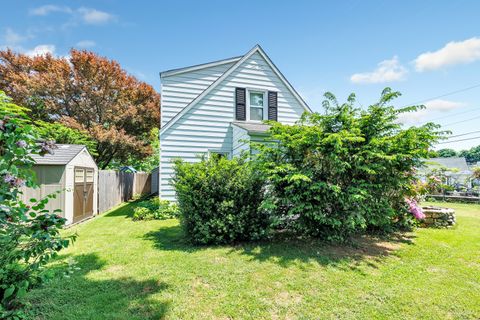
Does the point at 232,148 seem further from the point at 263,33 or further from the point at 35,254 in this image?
the point at 35,254

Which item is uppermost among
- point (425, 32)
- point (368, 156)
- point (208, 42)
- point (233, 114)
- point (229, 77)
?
point (208, 42)

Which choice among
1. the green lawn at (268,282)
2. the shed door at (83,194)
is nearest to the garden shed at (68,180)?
the shed door at (83,194)

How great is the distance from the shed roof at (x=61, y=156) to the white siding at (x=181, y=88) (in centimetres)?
341

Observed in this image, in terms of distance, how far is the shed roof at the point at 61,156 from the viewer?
7566 mm

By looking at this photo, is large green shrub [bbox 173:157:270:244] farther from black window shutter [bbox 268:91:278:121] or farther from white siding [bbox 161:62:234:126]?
black window shutter [bbox 268:91:278:121]

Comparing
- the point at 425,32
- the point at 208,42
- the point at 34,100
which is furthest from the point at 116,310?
the point at 34,100

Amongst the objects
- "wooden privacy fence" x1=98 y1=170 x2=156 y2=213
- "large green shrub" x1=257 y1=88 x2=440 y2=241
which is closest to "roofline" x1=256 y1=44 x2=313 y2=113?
"large green shrub" x1=257 y1=88 x2=440 y2=241

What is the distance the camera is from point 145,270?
4.14 meters

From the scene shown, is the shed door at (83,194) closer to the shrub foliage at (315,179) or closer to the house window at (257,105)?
the shrub foliage at (315,179)

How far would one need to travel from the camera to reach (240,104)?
10375 millimetres

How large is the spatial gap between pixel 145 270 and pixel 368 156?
4.97m

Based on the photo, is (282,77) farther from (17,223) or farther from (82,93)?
(82,93)

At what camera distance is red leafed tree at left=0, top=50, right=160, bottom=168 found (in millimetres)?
14125

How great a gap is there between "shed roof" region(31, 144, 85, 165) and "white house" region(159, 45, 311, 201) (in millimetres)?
2995
